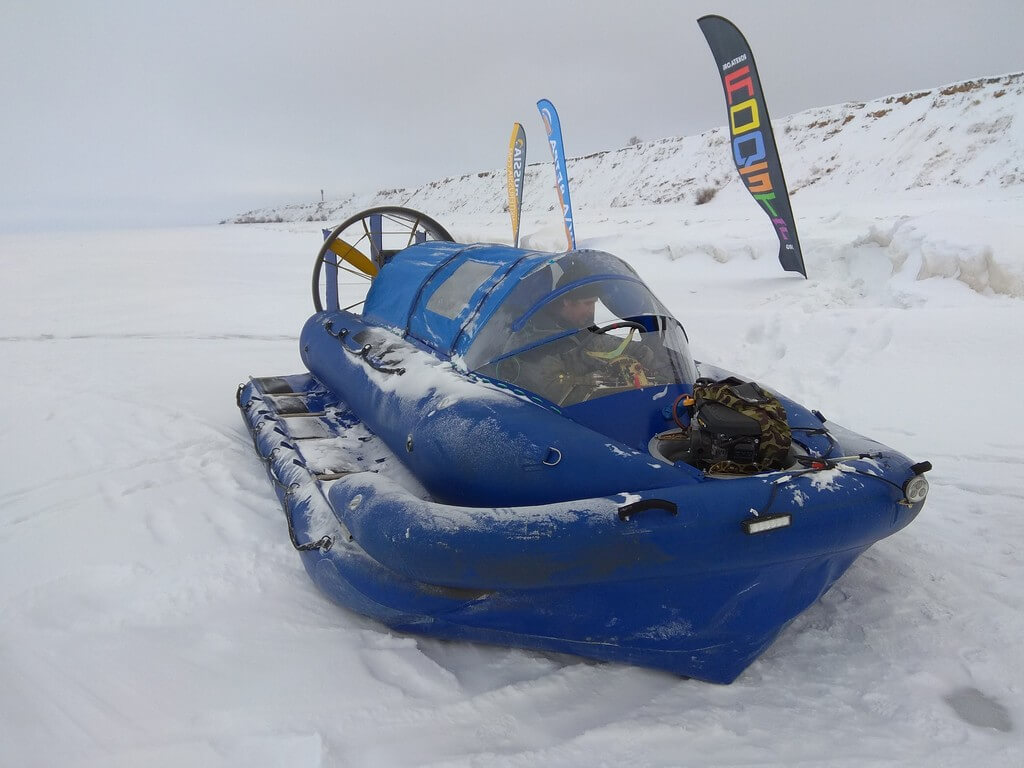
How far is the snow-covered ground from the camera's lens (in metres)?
2.18

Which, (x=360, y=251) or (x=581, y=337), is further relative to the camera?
(x=360, y=251)

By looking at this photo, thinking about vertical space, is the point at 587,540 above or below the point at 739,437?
below

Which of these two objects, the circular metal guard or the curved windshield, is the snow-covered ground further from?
the circular metal guard

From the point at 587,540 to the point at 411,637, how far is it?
0.87 metres

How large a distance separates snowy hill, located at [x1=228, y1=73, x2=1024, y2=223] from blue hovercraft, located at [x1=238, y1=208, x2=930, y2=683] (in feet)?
56.0

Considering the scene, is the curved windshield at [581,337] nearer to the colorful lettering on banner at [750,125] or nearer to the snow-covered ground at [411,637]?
the snow-covered ground at [411,637]

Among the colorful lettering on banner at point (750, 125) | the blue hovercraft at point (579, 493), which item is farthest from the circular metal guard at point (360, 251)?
the colorful lettering on banner at point (750, 125)

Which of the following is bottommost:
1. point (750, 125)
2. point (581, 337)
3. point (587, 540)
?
point (587, 540)

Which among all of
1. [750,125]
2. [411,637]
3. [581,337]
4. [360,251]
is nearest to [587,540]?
[411,637]

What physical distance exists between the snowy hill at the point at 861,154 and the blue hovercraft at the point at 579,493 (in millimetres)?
17057

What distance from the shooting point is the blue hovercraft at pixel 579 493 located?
2393mm

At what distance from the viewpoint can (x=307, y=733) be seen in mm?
2172

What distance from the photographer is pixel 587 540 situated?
236 cm

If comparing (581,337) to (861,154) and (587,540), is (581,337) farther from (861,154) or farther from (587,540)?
(861,154)
